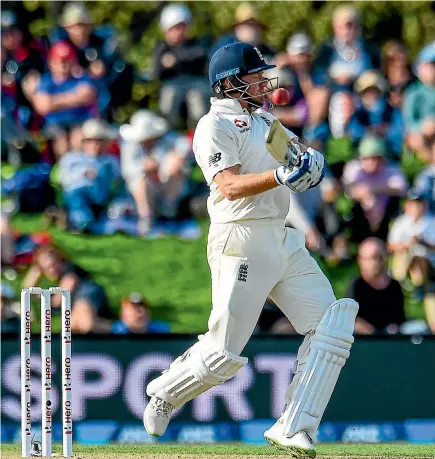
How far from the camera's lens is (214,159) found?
538 centimetres

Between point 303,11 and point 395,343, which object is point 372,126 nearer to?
point 303,11

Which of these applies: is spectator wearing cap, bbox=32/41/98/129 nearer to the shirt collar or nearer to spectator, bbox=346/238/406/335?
spectator, bbox=346/238/406/335

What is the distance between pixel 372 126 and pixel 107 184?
236cm

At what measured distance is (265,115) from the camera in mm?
5789

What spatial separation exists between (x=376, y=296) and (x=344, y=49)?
7.88 ft

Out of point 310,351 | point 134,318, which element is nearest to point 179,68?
point 134,318

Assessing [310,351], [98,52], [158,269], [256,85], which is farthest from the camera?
[98,52]

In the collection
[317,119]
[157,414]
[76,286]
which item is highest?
[317,119]

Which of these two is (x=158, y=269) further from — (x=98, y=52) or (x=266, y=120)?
(x=266, y=120)

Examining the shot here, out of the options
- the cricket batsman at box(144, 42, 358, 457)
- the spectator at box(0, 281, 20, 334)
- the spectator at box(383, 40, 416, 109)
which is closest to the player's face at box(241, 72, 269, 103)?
the cricket batsman at box(144, 42, 358, 457)

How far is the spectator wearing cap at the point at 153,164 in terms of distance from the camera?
31.2 feet

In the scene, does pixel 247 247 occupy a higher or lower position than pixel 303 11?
lower

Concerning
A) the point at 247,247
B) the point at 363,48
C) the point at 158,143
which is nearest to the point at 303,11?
the point at 363,48

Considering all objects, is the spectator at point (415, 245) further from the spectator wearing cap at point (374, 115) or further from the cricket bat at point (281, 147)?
the cricket bat at point (281, 147)
